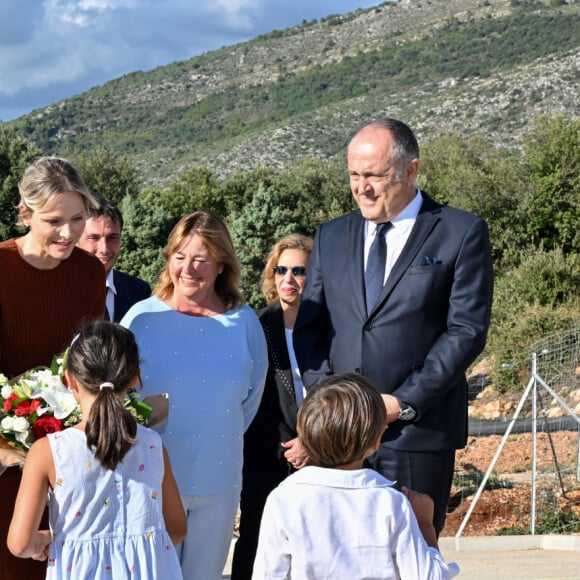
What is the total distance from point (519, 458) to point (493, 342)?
9831 mm

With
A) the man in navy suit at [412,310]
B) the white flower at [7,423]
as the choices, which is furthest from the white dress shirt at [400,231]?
the white flower at [7,423]

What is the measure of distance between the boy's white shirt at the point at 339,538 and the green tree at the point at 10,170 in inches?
1378

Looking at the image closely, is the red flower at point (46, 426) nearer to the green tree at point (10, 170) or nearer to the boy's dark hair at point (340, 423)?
the boy's dark hair at point (340, 423)

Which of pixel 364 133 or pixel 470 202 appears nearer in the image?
pixel 364 133

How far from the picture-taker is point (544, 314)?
23172 millimetres

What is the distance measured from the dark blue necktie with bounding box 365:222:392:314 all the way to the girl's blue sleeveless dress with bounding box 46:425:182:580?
4.05ft

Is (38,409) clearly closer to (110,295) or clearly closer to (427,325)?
(427,325)

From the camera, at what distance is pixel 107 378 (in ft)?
10.6

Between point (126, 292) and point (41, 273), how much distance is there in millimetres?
1758

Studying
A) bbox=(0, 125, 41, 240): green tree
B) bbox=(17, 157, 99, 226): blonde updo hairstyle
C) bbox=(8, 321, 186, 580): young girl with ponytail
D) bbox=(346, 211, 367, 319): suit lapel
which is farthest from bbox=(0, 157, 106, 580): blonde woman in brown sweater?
bbox=(0, 125, 41, 240): green tree

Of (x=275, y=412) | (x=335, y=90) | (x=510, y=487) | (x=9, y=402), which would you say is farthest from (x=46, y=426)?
(x=335, y=90)

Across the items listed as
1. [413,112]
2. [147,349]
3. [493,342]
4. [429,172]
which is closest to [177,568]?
[147,349]

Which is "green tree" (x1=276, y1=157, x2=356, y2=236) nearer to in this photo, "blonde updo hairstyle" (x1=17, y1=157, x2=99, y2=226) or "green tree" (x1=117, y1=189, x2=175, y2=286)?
"green tree" (x1=117, y1=189, x2=175, y2=286)

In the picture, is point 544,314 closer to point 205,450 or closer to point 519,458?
point 519,458
